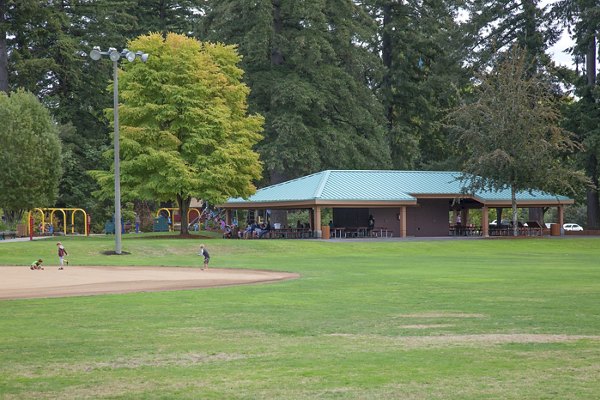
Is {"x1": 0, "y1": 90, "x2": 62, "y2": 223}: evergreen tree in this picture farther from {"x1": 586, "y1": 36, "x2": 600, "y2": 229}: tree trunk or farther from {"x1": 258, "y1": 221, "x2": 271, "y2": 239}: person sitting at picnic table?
{"x1": 586, "y1": 36, "x2": 600, "y2": 229}: tree trunk

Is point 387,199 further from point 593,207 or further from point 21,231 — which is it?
point 21,231

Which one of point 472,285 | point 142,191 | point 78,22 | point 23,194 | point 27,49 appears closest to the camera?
point 472,285

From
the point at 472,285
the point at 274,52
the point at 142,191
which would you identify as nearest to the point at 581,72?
the point at 274,52

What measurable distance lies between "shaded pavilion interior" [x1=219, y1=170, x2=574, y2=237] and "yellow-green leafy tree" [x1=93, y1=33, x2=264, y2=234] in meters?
4.68

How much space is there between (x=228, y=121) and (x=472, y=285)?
34298mm

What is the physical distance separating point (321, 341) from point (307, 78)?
59051mm

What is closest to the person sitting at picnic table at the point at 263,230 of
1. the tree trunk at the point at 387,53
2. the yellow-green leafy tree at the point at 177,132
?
the yellow-green leafy tree at the point at 177,132

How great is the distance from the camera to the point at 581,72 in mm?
75375

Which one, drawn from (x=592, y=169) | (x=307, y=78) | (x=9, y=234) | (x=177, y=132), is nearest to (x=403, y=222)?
(x=177, y=132)

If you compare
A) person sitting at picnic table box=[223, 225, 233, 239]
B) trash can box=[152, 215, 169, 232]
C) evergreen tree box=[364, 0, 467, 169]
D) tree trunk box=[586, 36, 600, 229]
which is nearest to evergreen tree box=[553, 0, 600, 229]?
tree trunk box=[586, 36, 600, 229]

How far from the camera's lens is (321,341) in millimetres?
14906

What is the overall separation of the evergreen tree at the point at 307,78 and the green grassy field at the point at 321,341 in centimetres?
4126

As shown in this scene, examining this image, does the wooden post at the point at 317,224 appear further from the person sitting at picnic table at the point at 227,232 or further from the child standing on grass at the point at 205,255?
the child standing on grass at the point at 205,255

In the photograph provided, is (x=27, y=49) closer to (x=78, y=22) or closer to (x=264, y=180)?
(x=78, y=22)
